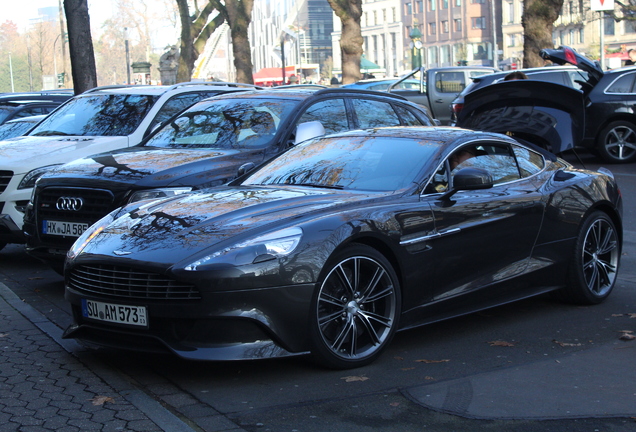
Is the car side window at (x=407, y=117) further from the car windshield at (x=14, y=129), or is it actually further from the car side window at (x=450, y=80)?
the car side window at (x=450, y=80)

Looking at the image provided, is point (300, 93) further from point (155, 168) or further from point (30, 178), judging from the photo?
point (30, 178)

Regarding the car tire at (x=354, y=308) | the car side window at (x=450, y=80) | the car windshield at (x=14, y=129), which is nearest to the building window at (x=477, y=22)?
the car side window at (x=450, y=80)

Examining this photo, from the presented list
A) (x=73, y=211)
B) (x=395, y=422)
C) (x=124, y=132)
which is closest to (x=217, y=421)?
(x=395, y=422)

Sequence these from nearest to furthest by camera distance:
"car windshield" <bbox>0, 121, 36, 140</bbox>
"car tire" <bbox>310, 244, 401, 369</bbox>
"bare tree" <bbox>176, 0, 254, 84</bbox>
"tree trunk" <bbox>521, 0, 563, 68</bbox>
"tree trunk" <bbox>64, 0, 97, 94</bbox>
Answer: "car tire" <bbox>310, 244, 401, 369</bbox>, "car windshield" <bbox>0, 121, 36, 140</bbox>, "tree trunk" <bbox>64, 0, 97, 94</bbox>, "tree trunk" <bbox>521, 0, 563, 68</bbox>, "bare tree" <bbox>176, 0, 254, 84</bbox>

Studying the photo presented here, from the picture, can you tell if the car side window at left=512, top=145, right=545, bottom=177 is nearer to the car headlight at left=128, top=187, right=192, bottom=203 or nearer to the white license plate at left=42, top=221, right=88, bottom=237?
the car headlight at left=128, top=187, right=192, bottom=203

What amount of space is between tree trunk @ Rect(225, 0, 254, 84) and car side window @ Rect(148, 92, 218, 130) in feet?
94.3

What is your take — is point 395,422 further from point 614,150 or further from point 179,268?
point 614,150

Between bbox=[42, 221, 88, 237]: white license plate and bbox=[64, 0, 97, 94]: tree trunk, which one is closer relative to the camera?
bbox=[42, 221, 88, 237]: white license plate

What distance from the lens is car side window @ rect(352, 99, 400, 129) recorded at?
961cm

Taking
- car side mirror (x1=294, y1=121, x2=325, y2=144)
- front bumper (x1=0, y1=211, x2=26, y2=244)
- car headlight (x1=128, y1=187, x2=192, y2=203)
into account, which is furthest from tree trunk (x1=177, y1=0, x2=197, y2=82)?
car headlight (x1=128, y1=187, x2=192, y2=203)

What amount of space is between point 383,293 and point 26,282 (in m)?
4.54

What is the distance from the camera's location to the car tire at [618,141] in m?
16.9

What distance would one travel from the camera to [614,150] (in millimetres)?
17047

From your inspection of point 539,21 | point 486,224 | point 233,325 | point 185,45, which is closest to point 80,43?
point 486,224
